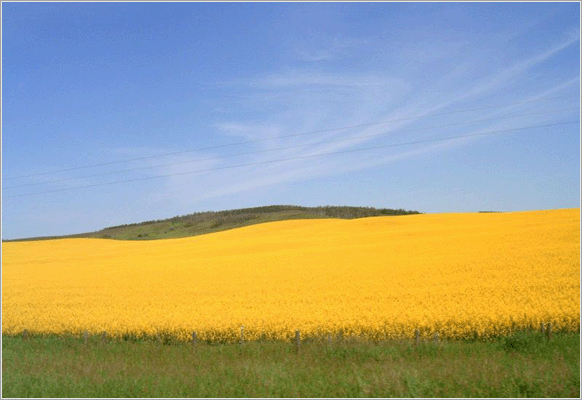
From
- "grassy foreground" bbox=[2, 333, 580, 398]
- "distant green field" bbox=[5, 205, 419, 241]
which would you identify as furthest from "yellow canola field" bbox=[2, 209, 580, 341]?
"distant green field" bbox=[5, 205, 419, 241]

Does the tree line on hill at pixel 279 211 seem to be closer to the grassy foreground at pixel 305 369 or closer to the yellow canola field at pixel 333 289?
the yellow canola field at pixel 333 289

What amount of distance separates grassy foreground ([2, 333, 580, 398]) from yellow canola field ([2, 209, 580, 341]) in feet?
4.74

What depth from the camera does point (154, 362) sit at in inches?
530

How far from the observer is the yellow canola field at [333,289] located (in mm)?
16562

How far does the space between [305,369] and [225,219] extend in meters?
62.5

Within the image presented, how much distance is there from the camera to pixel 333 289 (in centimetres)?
2264

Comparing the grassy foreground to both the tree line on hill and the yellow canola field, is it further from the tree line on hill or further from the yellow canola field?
the tree line on hill

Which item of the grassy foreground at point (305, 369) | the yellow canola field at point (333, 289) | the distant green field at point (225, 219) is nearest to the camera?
the grassy foreground at point (305, 369)

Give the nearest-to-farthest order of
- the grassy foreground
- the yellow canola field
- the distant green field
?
the grassy foreground
the yellow canola field
the distant green field

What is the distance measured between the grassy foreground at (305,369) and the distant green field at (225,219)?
54.3 meters

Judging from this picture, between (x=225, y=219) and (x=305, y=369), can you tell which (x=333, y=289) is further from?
(x=225, y=219)

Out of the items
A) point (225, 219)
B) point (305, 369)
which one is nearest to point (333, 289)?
point (305, 369)

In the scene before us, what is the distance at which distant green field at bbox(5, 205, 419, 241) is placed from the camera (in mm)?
70250

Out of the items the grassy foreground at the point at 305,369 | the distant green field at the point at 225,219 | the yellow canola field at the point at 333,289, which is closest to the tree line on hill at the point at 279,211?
the distant green field at the point at 225,219
